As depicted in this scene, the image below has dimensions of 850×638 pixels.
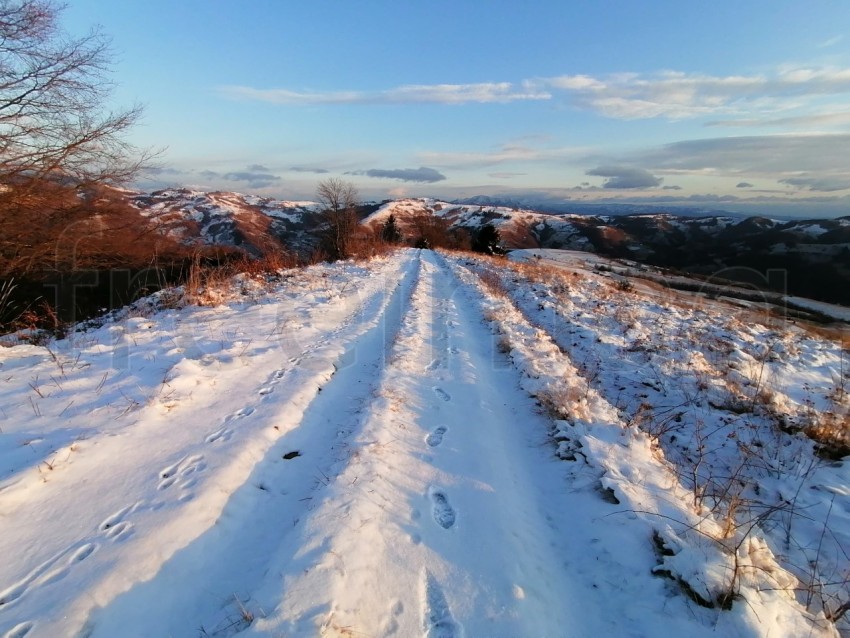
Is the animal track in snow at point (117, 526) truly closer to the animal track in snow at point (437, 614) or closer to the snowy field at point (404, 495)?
the snowy field at point (404, 495)

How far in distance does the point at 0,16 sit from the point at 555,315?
17.0 meters

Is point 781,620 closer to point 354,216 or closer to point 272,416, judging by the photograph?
point 272,416

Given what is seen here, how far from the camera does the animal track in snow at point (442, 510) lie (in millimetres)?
3260

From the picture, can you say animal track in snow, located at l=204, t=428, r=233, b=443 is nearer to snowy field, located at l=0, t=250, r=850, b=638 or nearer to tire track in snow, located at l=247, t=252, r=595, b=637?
snowy field, located at l=0, t=250, r=850, b=638

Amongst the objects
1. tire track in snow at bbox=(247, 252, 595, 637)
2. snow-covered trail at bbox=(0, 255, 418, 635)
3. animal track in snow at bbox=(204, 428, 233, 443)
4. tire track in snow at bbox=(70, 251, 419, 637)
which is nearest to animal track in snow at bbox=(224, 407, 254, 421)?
snow-covered trail at bbox=(0, 255, 418, 635)

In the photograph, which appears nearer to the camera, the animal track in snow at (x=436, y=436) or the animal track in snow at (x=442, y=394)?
the animal track in snow at (x=436, y=436)

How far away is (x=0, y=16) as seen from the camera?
10758 millimetres

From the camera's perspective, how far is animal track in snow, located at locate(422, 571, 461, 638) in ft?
7.82

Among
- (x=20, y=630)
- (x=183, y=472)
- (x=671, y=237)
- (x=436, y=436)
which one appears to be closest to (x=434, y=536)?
(x=436, y=436)

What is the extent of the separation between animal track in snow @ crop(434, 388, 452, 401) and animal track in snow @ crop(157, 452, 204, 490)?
293cm

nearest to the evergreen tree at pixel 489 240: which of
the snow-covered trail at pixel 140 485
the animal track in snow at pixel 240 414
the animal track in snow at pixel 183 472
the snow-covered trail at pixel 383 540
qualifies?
the snow-covered trail at pixel 140 485

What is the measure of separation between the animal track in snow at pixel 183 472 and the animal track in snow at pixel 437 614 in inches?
85.9

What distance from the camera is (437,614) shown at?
2.50 metres

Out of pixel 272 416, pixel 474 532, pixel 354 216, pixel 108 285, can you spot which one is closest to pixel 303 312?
pixel 272 416
